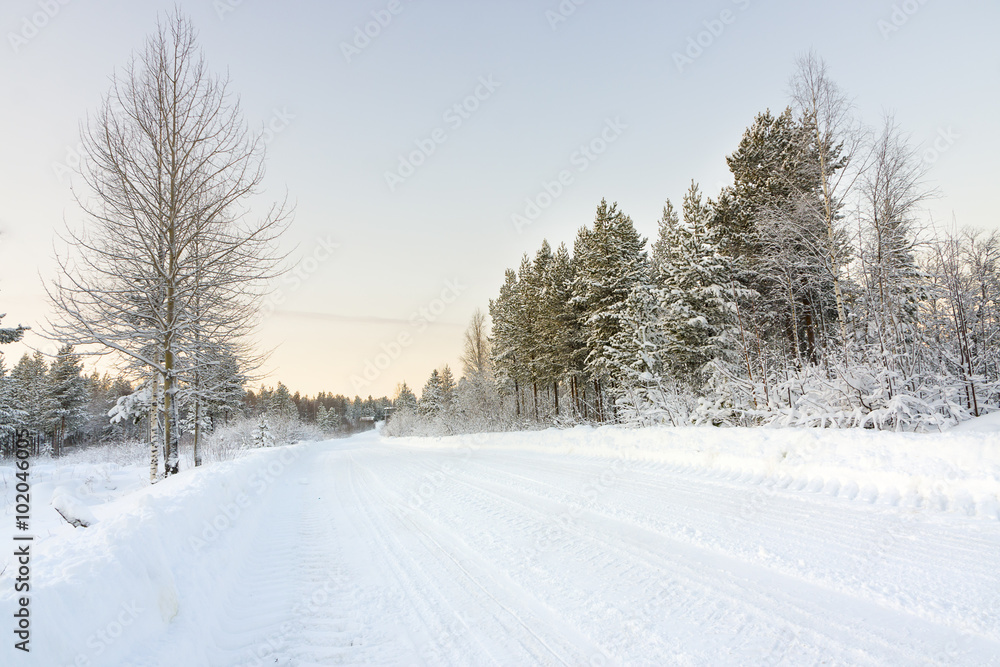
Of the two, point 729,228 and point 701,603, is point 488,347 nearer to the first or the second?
point 729,228

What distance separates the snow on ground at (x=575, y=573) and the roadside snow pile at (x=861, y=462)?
1.4 inches

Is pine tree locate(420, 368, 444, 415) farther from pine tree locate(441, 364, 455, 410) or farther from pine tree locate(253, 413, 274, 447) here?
pine tree locate(253, 413, 274, 447)

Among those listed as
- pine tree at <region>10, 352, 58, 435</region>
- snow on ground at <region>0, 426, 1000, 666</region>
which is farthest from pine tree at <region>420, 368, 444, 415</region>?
snow on ground at <region>0, 426, 1000, 666</region>

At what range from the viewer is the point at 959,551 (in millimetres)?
3900

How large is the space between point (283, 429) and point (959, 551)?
4352 cm

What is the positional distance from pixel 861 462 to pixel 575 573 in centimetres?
537

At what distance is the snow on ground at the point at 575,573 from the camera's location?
2.73 meters

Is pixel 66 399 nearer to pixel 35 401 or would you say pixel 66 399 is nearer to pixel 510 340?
pixel 35 401

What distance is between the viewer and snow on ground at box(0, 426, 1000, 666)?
2.73 metres

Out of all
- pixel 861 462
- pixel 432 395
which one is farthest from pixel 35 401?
pixel 861 462

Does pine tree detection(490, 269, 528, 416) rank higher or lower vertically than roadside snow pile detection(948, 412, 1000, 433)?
higher

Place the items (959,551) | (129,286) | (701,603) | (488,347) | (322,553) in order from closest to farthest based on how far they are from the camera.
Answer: (701,603) < (959,551) < (322,553) < (129,286) < (488,347)

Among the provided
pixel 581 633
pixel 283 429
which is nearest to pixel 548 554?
pixel 581 633

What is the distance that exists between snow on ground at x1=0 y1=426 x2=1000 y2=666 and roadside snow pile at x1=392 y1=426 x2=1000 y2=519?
35 mm
